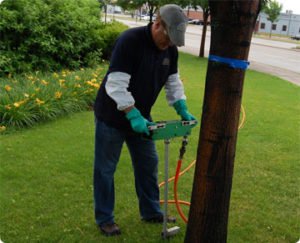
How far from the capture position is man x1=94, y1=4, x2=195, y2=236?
289cm

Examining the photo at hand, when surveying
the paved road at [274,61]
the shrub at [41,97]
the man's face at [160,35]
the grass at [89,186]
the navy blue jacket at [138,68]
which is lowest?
the paved road at [274,61]

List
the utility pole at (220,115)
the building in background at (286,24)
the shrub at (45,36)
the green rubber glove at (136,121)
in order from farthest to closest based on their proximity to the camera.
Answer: the building in background at (286,24) → the shrub at (45,36) → the green rubber glove at (136,121) → the utility pole at (220,115)

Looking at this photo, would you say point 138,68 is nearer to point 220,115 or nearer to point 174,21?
point 174,21

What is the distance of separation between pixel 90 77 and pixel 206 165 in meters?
5.56

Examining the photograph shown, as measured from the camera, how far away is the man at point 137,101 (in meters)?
2.89

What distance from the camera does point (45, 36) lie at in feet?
28.2

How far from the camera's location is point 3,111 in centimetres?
581

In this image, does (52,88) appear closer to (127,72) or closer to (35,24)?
(35,24)

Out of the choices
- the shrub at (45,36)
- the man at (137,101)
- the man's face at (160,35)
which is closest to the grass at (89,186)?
the man at (137,101)

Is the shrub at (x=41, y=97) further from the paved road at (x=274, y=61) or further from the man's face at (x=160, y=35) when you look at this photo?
the paved road at (x=274, y=61)

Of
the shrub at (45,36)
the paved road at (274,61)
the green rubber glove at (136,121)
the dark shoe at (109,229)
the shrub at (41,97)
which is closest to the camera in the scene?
the green rubber glove at (136,121)

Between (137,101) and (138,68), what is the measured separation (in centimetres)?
26

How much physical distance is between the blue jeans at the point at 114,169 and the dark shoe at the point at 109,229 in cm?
3

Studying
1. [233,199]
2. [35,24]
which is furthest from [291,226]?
[35,24]
